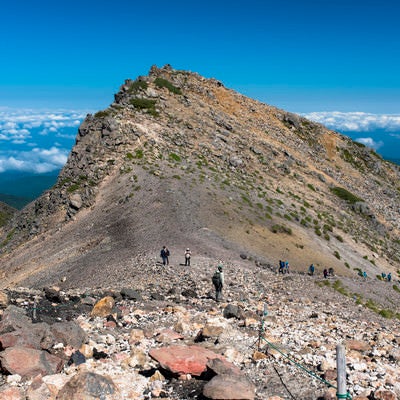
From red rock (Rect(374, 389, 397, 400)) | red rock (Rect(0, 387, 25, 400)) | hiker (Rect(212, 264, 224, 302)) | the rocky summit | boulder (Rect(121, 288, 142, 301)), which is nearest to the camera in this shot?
red rock (Rect(0, 387, 25, 400))

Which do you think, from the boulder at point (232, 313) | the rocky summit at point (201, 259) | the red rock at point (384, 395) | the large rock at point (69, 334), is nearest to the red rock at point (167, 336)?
the rocky summit at point (201, 259)

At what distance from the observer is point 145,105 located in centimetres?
7775

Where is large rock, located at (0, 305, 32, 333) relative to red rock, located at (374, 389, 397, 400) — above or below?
below

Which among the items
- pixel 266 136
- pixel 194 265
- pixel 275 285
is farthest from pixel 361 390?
pixel 266 136

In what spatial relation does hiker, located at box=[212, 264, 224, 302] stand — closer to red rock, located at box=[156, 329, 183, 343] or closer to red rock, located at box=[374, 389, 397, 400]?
red rock, located at box=[156, 329, 183, 343]

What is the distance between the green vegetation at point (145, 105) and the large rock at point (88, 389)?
6727cm

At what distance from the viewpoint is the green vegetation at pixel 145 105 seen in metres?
76.6

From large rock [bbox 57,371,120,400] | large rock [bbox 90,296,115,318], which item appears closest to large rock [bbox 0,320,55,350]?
large rock [bbox 57,371,120,400]

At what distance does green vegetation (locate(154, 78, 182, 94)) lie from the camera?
292 ft

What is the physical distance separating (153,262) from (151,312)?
14.9 meters

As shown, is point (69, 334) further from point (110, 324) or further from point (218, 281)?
point (218, 281)

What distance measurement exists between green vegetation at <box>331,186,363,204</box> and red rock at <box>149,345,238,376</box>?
2745 inches

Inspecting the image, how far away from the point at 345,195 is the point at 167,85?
43.9 meters

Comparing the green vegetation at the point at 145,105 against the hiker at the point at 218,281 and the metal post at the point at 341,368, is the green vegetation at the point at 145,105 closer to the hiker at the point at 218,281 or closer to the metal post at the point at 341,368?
the hiker at the point at 218,281
